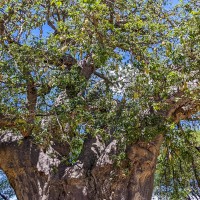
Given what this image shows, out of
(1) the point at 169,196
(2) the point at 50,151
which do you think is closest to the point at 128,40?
(2) the point at 50,151

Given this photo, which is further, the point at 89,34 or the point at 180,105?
the point at 180,105

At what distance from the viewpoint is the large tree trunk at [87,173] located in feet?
17.8

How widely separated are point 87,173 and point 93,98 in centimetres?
108

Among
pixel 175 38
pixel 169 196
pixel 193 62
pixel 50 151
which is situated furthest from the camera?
pixel 169 196

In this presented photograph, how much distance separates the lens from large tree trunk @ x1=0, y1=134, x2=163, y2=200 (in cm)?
543

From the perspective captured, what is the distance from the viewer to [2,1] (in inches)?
207

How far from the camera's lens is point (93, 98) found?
5.54m

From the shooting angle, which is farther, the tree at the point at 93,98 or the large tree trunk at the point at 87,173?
the large tree trunk at the point at 87,173

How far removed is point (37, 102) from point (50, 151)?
850 mm

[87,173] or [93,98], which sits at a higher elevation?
[93,98]

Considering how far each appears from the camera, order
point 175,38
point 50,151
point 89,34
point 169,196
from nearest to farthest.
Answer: point 89,34, point 175,38, point 50,151, point 169,196

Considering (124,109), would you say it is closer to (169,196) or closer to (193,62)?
(193,62)

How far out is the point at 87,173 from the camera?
5.59m

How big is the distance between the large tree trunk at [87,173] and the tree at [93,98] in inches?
0.6
